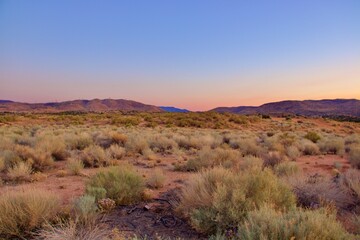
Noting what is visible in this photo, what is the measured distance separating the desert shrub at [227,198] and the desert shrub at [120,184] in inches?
48.3

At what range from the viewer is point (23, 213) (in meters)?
4.42

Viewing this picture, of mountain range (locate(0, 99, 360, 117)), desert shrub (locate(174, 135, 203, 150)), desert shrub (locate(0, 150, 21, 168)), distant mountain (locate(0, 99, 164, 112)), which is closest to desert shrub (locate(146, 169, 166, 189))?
desert shrub (locate(0, 150, 21, 168))

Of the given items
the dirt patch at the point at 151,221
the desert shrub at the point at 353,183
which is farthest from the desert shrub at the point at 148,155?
the desert shrub at the point at 353,183

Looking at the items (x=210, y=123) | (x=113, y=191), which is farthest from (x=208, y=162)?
(x=210, y=123)

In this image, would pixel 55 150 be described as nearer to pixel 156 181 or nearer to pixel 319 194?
pixel 156 181

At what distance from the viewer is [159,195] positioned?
6641 mm

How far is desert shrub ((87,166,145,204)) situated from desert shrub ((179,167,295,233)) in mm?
1226

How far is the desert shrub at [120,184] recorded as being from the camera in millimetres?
5812

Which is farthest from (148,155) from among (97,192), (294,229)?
(294,229)

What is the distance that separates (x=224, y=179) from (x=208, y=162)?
422cm

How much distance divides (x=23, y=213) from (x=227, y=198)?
3092 millimetres

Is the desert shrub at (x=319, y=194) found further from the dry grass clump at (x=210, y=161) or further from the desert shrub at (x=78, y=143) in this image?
the desert shrub at (x=78, y=143)

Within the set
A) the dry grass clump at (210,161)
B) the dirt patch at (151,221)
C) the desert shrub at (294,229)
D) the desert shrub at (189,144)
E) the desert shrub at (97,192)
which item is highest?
the desert shrub at (294,229)

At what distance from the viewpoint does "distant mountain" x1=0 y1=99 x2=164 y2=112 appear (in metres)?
157
